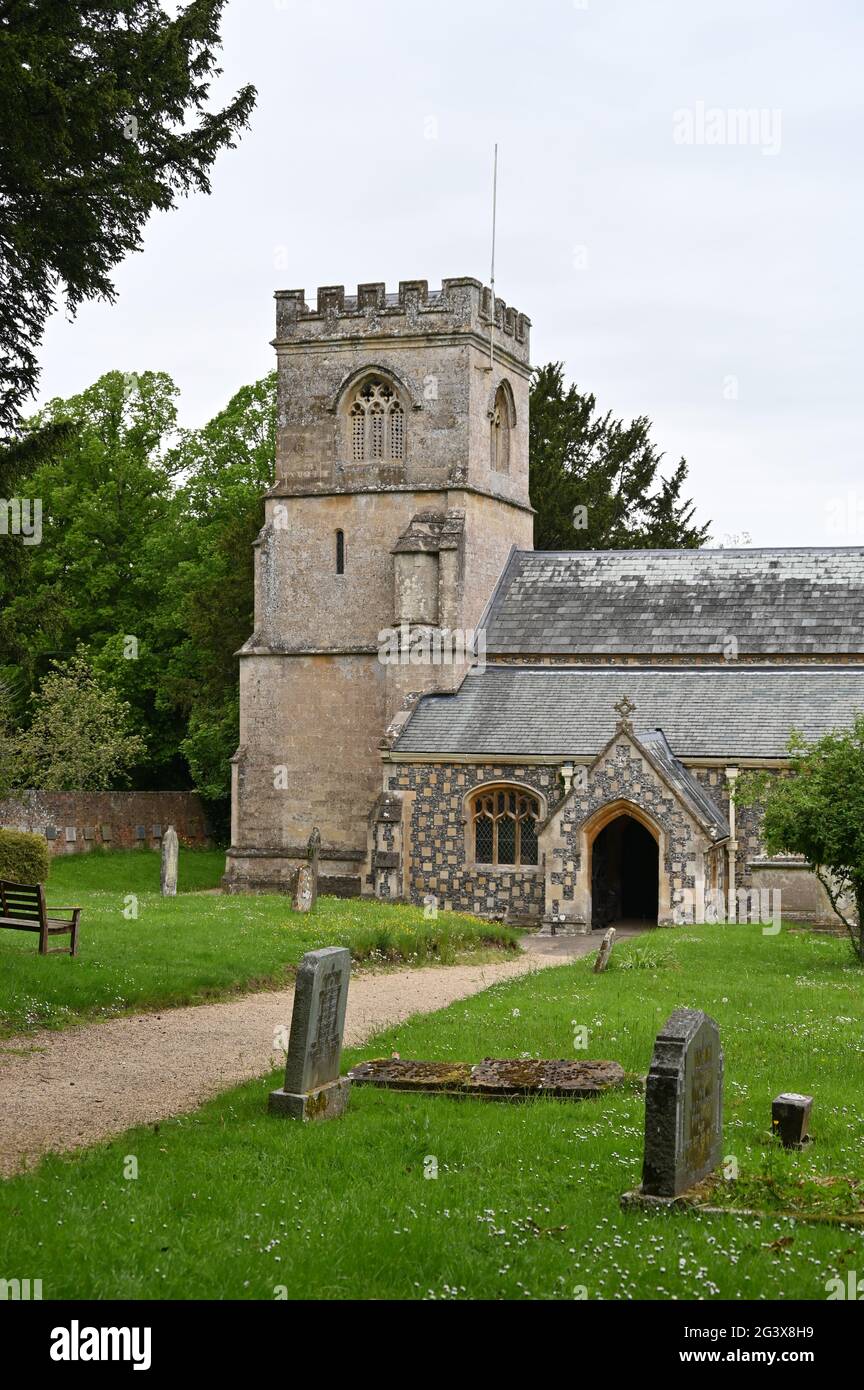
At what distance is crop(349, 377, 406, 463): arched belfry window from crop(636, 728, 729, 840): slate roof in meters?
9.20

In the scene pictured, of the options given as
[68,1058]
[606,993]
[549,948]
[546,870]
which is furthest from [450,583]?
[68,1058]

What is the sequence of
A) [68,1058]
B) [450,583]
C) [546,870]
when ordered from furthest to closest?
[450,583] → [546,870] → [68,1058]

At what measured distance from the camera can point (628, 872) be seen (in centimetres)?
3038

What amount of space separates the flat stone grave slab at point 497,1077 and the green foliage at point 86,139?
651 cm

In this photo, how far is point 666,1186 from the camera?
27.5ft

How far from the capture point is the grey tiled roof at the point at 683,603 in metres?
30.7

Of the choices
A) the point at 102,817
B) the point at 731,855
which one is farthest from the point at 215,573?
the point at 731,855

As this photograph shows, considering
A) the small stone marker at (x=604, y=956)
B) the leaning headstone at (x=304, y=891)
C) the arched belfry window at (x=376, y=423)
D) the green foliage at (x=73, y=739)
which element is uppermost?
the arched belfry window at (x=376, y=423)

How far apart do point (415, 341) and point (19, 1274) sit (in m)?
27.6

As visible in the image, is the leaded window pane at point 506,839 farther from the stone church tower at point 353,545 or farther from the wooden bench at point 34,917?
the wooden bench at point 34,917

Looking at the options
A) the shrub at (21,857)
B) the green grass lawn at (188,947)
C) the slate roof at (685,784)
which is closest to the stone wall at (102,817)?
the green grass lawn at (188,947)

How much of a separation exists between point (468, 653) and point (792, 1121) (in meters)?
22.6

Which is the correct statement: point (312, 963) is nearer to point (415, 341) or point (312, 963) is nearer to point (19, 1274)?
point (19, 1274)

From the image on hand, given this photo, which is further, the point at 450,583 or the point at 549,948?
the point at 450,583
